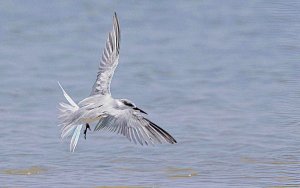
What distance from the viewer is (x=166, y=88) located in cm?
1101

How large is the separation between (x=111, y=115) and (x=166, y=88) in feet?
12.6

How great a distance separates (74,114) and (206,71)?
419cm

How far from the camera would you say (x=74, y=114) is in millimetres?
7535

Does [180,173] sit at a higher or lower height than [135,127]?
lower

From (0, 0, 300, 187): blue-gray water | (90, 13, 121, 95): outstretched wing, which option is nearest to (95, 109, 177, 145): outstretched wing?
(90, 13, 121, 95): outstretched wing

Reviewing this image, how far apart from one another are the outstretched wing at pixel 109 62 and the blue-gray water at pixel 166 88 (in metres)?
0.71

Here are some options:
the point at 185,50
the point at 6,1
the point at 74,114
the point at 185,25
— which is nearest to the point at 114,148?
the point at 74,114

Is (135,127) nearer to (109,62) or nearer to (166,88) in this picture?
(109,62)

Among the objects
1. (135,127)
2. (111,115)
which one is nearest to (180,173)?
(111,115)

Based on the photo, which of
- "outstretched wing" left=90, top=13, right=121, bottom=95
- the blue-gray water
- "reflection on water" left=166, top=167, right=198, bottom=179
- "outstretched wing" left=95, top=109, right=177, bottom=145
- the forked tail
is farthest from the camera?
the blue-gray water

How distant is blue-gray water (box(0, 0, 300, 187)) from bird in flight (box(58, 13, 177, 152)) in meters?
0.62

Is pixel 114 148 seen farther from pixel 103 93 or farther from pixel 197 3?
pixel 197 3

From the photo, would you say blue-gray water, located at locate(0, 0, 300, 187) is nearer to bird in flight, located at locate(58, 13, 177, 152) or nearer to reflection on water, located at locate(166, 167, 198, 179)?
reflection on water, located at locate(166, 167, 198, 179)

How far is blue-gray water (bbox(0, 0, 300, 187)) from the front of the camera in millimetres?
8414
